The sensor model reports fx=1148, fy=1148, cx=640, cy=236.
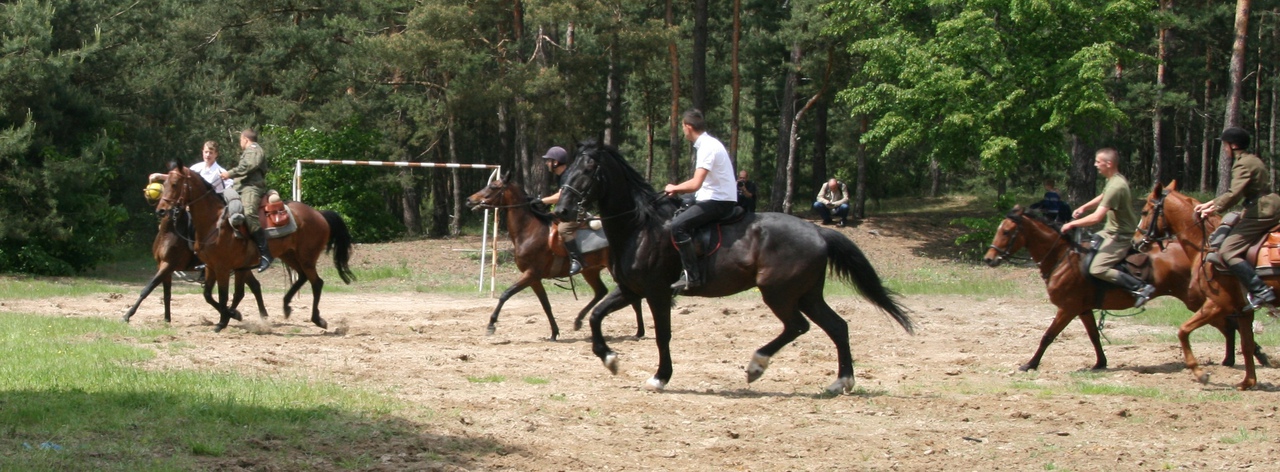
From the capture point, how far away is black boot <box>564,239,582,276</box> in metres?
15.3

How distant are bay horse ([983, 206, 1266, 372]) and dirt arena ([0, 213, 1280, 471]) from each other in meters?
0.48

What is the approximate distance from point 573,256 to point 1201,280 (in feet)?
25.0

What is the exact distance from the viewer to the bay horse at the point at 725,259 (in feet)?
32.6

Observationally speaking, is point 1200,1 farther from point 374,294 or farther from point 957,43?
point 374,294

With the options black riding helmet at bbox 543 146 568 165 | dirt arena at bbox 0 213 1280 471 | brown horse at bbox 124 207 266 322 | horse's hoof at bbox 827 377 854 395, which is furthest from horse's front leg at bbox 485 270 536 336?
horse's hoof at bbox 827 377 854 395

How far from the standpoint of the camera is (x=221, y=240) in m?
14.8

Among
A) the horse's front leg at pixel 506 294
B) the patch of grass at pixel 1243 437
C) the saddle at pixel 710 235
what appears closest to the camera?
the patch of grass at pixel 1243 437

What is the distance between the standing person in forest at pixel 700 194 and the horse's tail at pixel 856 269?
0.95m

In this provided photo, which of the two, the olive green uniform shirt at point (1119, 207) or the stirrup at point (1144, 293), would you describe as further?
the stirrup at point (1144, 293)

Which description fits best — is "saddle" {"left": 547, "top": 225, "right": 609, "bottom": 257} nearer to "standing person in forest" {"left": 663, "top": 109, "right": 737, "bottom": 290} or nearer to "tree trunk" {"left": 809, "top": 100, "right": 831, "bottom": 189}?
"standing person in forest" {"left": 663, "top": 109, "right": 737, "bottom": 290}

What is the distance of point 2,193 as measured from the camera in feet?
76.7

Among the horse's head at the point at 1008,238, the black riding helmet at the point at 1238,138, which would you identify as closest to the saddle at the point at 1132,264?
the horse's head at the point at 1008,238

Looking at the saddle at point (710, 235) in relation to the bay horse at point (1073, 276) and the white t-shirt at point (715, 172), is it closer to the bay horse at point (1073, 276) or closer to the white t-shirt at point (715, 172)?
the white t-shirt at point (715, 172)

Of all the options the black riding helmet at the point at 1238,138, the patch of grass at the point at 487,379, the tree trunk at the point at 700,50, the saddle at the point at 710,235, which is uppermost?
the tree trunk at the point at 700,50
